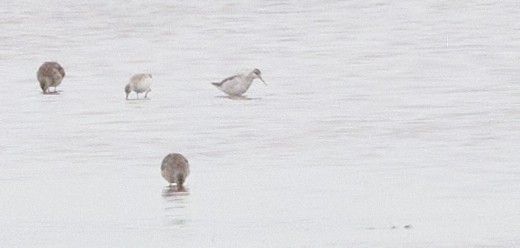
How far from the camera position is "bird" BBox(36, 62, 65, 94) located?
22.5 meters

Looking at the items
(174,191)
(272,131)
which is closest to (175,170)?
(174,191)

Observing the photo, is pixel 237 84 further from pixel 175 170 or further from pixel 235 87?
pixel 175 170

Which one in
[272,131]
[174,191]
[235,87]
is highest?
[235,87]

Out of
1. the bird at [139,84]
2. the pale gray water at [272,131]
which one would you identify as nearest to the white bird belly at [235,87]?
the pale gray water at [272,131]

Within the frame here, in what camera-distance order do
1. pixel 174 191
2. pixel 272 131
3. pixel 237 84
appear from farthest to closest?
pixel 237 84, pixel 272 131, pixel 174 191

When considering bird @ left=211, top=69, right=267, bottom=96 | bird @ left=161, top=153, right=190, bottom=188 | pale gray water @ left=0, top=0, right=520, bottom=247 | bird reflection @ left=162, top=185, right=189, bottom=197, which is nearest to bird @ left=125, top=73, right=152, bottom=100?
pale gray water @ left=0, top=0, right=520, bottom=247

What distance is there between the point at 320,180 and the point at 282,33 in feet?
51.3

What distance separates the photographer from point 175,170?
45.7 ft

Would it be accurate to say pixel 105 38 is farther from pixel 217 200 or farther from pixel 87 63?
pixel 217 200

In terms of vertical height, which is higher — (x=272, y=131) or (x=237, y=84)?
(x=237, y=84)

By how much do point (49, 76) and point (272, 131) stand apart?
216 inches

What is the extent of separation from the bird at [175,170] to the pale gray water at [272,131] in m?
0.10

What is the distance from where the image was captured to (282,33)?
1163 inches

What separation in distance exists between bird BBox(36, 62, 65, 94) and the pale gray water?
22cm
